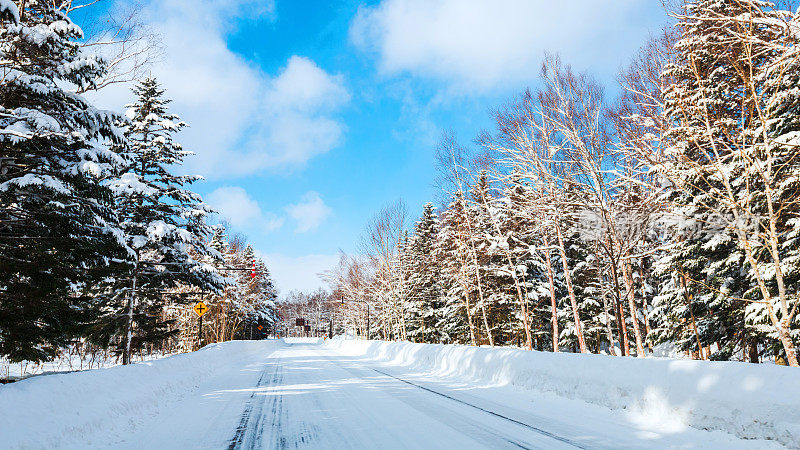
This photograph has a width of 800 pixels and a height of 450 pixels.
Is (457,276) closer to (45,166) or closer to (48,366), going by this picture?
(45,166)

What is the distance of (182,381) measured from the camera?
10773 mm

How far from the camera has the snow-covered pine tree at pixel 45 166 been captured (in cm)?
780

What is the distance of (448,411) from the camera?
6766 millimetres

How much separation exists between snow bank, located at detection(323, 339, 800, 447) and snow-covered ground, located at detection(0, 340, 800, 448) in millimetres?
15

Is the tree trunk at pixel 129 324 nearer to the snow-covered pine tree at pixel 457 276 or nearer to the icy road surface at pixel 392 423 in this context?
the icy road surface at pixel 392 423

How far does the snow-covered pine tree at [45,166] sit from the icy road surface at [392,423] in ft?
13.8

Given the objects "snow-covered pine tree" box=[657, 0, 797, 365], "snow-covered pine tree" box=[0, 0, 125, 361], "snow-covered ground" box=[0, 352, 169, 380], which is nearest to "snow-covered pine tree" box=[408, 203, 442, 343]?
"snow-covered ground" box=[0, 352, 169, 380]

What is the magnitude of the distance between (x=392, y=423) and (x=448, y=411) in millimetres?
1289

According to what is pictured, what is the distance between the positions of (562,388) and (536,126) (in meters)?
8.79

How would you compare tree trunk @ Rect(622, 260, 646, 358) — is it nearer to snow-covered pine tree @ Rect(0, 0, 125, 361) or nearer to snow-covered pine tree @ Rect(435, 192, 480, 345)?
snow-covered pine tree @ Rect(435, 192, 480, 345)

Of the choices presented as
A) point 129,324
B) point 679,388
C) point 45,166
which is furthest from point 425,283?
point 679,388

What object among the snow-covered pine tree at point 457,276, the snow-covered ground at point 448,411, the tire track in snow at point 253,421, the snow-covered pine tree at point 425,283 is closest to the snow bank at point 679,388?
the snow-covered ground at point 448,411

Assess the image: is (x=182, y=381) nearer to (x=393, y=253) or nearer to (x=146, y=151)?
(x=146, y=151)

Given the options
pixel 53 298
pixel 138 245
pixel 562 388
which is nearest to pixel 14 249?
pixel 53 298
